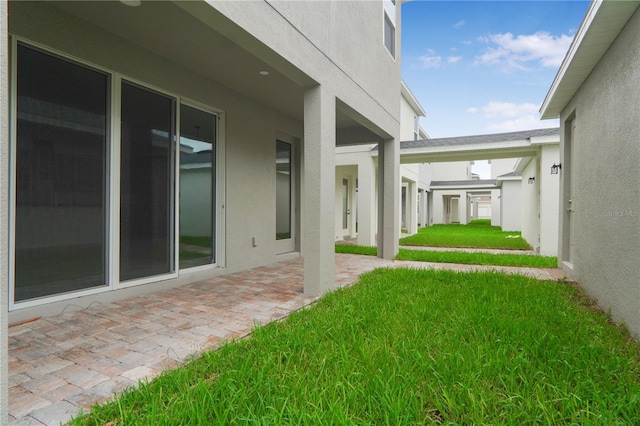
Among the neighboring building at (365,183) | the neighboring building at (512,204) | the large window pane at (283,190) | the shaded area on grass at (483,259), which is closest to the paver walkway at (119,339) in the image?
the large window pane at (283,190)

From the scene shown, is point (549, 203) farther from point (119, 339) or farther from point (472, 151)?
point (119, 339)

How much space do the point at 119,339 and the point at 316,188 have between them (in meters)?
2.73

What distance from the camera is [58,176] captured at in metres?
3.74

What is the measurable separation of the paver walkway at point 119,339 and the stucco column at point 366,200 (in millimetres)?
5871

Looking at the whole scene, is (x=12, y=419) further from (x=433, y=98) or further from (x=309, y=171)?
(x=433, y=98)

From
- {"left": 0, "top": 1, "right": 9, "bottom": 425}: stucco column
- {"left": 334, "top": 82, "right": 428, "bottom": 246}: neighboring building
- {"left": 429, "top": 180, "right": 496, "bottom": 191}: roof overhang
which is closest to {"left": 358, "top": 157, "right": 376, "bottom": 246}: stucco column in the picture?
{"left": 334, "top": 82, "right": 428, "bottom": 246}: neighboring building

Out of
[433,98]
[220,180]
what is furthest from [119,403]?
[433,98]

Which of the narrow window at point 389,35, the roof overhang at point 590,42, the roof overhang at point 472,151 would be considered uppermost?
the narrow window at point 389,35

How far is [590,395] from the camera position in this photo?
2.14 metres

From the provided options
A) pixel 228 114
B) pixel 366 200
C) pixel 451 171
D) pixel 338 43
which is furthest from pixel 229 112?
pixel 451 171

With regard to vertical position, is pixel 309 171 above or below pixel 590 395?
above

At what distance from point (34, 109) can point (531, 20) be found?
16632 millimetres

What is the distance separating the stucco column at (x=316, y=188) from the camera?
450cm

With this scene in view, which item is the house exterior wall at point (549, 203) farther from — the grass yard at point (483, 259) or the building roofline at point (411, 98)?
the building roofline at point (411, 98)
